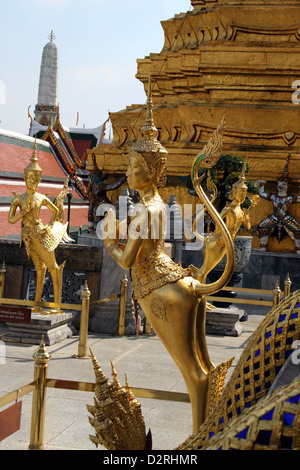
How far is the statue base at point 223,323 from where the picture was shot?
331 inches

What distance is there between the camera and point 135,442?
2.49m

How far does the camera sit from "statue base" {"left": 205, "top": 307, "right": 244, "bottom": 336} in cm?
841

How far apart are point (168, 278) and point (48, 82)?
3698 cm

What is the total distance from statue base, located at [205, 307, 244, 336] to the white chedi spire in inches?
1179

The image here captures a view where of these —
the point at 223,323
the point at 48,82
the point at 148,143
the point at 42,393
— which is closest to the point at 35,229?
the point at 223,323

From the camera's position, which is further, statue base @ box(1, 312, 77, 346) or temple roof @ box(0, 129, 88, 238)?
temple roof @ box(0, 129, 88, 238)

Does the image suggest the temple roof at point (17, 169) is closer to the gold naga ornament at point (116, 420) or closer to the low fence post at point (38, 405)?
the low fence post at point (38, 405)

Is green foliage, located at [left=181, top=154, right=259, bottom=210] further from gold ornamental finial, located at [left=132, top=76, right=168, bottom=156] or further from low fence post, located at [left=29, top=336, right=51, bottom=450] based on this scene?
low fence post, located at [left=29, top=336, right=51, bottom=450]

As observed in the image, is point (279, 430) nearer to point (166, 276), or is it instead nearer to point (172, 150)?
point (166, 276)

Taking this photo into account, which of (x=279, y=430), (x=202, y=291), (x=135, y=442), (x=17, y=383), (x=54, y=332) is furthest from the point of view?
(x=54, y=332)

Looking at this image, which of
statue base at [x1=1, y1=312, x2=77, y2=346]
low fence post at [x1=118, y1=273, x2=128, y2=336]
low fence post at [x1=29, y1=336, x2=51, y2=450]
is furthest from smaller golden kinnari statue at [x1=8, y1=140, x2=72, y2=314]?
low fence post at [x1=29, y1=336, x2=51, y2=450]

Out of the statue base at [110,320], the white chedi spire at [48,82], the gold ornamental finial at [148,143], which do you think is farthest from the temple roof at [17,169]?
the white chedi spire at [48,82]

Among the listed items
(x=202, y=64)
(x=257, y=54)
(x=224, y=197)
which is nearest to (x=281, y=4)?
(x=257, y=54)
